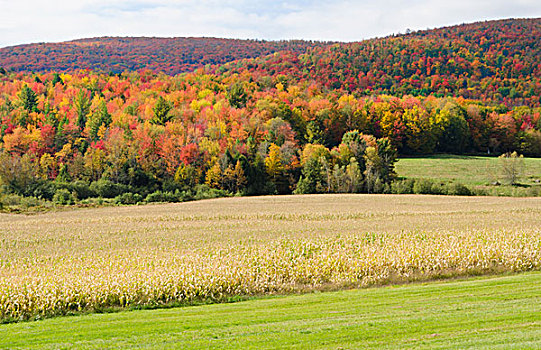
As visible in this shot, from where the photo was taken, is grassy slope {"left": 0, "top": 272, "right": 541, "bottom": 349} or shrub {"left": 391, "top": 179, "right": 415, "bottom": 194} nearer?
grassy slope {"left": 0, "top": 272, "right": 541, "bottom": 349}

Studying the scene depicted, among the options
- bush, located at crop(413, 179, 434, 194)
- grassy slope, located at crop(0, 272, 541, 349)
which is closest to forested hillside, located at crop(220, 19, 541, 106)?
bush, located at crop(413, 179, 434, 194)

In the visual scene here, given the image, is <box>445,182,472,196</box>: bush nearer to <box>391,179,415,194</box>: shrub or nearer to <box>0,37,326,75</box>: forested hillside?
<box>391,179,415,194</box>: shrub

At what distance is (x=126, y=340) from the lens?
9.89 meters

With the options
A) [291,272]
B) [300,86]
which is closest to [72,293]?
[291,272]

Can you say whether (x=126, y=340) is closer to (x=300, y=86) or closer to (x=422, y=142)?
(x=422, y=142)

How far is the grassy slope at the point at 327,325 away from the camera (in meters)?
9.12

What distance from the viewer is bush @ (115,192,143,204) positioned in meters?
61.2

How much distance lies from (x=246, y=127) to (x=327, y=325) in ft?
250

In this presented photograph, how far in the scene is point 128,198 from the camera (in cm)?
6181

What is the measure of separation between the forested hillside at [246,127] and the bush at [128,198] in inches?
10.0

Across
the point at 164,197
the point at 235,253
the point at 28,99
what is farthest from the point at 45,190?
the point at 235,253

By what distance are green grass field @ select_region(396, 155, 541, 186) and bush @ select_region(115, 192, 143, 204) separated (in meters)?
39.2

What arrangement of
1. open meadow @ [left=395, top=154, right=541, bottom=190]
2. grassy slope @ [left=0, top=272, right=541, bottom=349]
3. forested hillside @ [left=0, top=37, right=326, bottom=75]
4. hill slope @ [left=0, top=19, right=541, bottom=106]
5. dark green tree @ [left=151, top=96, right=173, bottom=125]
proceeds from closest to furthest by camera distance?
grassy slope @ [left=0, top=272, right=541, bottom=349], open meadow @ [left=395, top=154, right=541, bottom=190], dark green tree @ [left=151, top=96, right=173, bottom=125], hill slope @ [left=0, top=19, right=541, bottom=106], forested hillside @ [left=0, top=37, right=326, bottom=75]

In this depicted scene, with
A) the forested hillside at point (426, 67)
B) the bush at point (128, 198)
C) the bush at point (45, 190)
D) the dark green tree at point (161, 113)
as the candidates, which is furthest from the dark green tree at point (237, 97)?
the bush at point (45, 190)
